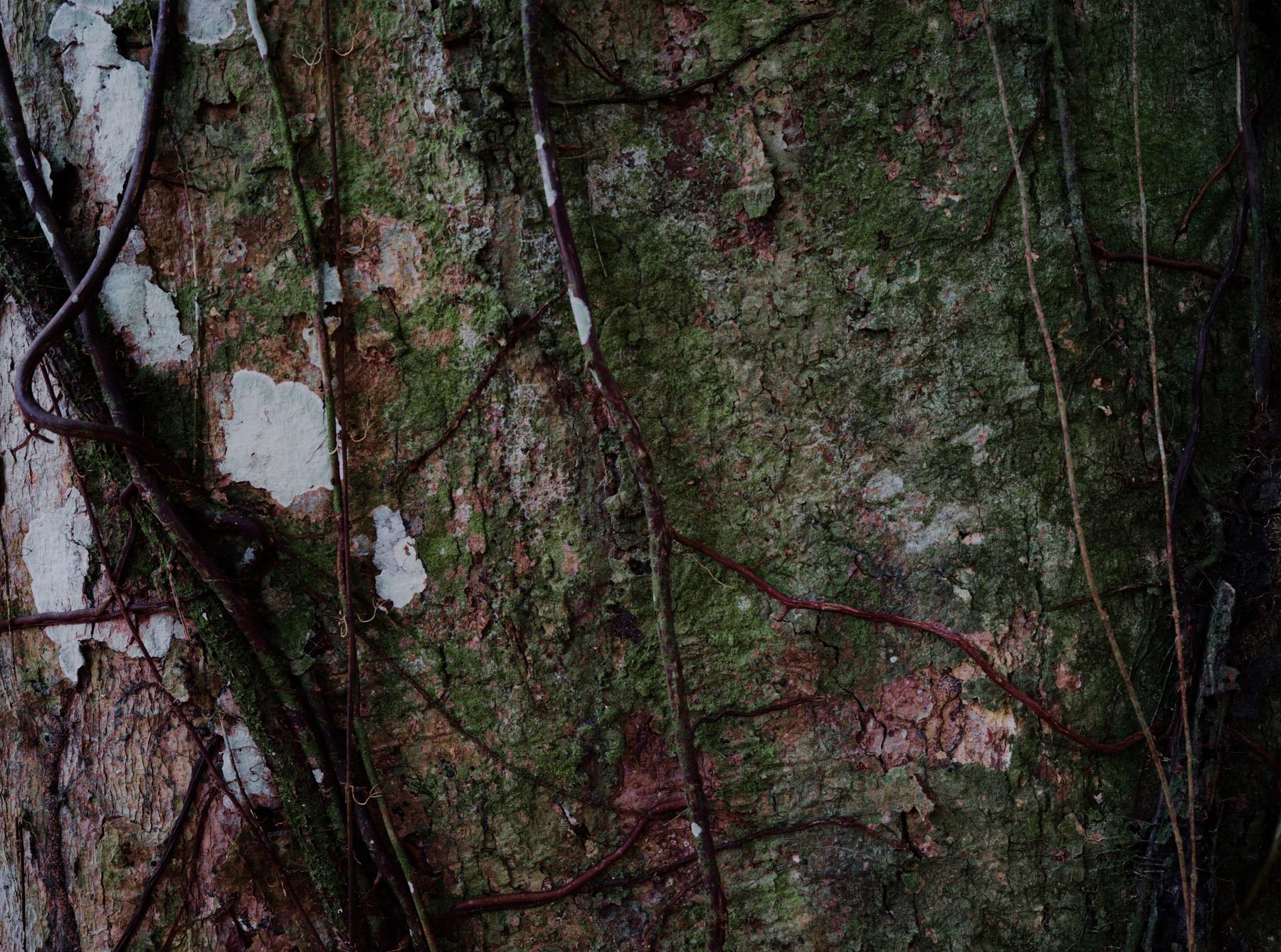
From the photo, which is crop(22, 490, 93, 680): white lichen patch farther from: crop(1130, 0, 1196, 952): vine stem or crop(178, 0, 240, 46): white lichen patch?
crop(1130, 0, 1196, 952): vine stem

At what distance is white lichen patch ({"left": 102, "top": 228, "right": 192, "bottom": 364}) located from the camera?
1264 mm

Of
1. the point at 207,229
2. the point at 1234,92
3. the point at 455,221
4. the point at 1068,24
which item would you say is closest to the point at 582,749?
the point at 455,221

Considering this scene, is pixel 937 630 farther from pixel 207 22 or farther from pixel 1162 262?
pixel 207 22

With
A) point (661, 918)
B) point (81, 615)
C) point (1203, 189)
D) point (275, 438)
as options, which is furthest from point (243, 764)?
point (1203, 189)

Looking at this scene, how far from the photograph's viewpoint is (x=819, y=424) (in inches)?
50.4

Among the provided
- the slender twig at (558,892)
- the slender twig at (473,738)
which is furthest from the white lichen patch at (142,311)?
the slender twig at (558,892)

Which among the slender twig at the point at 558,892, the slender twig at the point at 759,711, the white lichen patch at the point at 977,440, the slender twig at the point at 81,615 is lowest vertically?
the slender twig at the point at 558,892

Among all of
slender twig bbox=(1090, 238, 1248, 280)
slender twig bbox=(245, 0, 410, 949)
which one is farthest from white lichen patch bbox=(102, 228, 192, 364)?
slender twig bbox=(1090, 238, 1248, 280)

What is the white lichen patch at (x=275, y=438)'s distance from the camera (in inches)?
49.3

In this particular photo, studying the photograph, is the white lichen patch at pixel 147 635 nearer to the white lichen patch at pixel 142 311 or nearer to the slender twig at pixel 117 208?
the slender twig at pixel 117 208

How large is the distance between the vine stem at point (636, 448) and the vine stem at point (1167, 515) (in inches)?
29.6

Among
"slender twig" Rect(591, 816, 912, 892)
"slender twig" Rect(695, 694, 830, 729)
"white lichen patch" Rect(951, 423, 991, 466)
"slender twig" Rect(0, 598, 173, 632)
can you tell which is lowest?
"slender twig" Rect(591, 816, 912, 892)

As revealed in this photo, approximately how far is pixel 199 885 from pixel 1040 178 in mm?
1802

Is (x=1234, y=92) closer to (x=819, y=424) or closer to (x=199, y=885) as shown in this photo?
(x=819, y=424)
